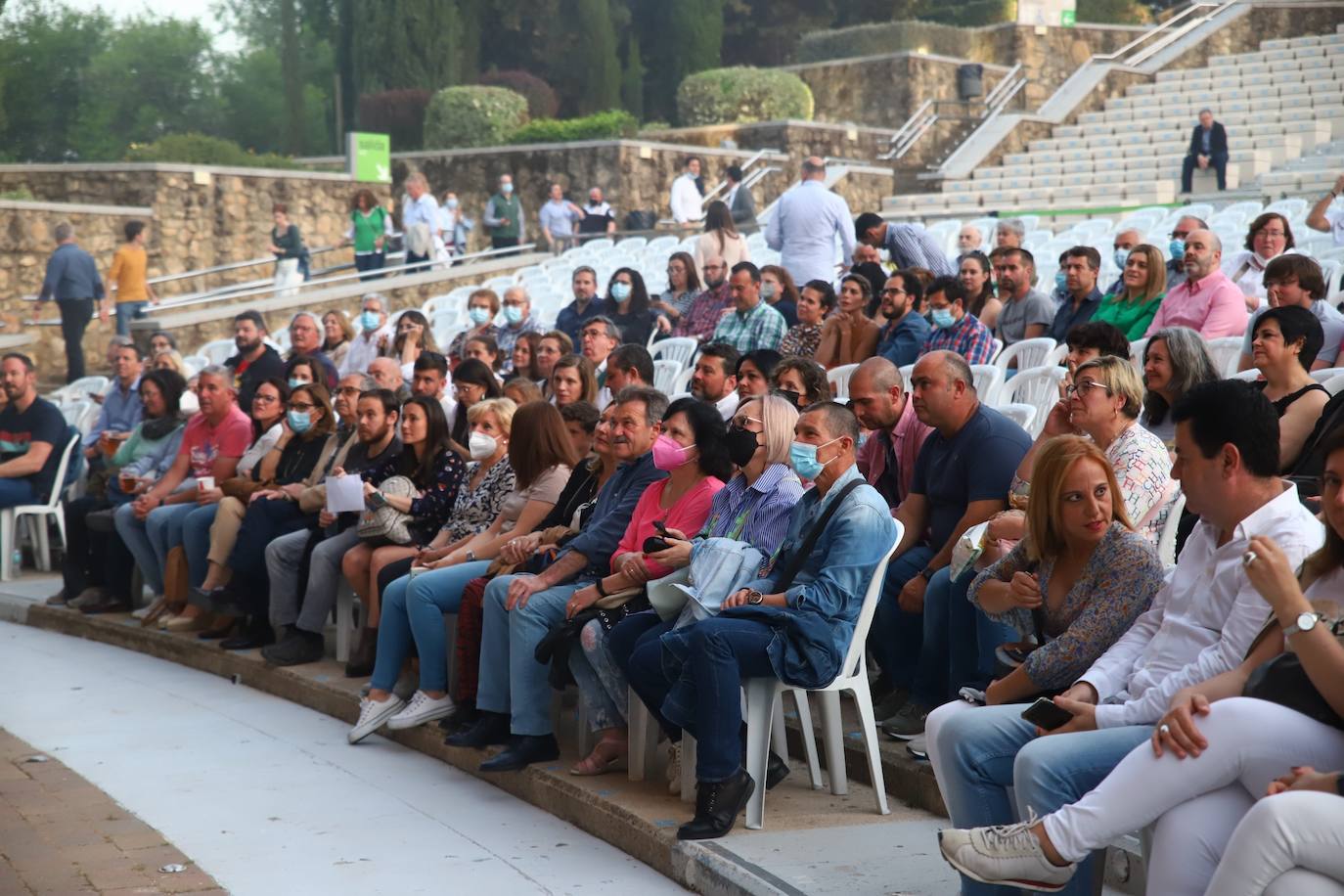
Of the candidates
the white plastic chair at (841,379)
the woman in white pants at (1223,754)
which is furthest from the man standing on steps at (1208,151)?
the woman in white pants at (1223,754)

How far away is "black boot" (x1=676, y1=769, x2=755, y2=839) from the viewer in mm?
4547

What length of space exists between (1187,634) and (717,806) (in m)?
1.56

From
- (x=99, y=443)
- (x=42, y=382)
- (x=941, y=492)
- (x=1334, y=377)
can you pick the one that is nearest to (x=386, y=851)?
(x=941, y=492)

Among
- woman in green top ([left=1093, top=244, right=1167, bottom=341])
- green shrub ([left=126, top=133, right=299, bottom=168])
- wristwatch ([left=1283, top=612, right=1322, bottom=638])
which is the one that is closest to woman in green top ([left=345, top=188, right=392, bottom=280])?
green shrub ([left=126, top=133, right=299, bottom=168])

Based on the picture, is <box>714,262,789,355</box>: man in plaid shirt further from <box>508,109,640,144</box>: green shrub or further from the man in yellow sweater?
<box>508,109,640,144</box>: green shrub

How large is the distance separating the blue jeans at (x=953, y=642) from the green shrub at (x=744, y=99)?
76.2 feet

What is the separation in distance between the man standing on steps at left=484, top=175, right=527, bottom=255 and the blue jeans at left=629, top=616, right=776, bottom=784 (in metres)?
16.7

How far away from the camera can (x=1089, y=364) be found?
4.73 meters

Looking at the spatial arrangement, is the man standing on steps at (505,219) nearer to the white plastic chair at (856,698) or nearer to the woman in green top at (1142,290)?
the woman in green top at (1142,290)

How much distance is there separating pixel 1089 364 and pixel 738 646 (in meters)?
1.33

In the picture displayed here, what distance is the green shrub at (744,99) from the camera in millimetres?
27547

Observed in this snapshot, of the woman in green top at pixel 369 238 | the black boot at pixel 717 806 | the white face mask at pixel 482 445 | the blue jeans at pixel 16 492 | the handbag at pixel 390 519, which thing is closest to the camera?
the black boot at pixel 717 806

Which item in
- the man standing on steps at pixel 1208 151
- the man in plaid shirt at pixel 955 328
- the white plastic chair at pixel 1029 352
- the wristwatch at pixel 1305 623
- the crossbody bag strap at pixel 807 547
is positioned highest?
the man standing on steps at pixel 1208 151

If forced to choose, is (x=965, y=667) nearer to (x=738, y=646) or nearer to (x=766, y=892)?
(x=738, y=646)
